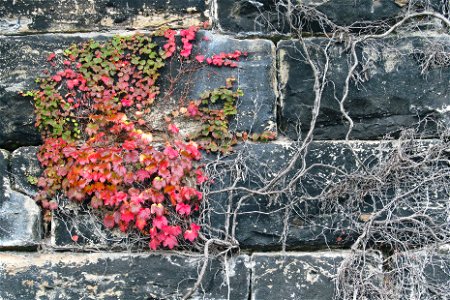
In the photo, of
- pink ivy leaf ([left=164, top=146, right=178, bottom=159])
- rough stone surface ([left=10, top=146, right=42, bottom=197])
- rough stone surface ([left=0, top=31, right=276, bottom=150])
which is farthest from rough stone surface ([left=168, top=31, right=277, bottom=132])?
rough stone surface ([left=10, top=146, right=42, bottom=197])

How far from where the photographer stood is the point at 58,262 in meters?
3.34

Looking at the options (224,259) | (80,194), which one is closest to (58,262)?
(80,194)

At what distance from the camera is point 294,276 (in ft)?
10.8

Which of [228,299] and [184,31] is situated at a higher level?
[184,31]

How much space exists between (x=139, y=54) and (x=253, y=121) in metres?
0.72

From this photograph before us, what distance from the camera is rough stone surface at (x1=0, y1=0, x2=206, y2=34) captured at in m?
3.49

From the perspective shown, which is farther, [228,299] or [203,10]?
[203,10]

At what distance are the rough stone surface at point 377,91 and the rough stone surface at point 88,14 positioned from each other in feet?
2.17

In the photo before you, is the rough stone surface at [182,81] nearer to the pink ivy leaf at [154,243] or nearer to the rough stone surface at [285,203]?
the rough stone surface at [285,203]

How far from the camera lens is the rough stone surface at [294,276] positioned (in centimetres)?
328

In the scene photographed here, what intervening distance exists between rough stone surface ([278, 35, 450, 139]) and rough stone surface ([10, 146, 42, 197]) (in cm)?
136

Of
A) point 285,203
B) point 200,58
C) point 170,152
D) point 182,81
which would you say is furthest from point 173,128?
point 285,203

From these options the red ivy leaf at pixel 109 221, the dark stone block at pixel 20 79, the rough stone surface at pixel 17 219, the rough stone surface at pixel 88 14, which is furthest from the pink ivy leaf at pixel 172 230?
the rough stone surface at pixel 88 14

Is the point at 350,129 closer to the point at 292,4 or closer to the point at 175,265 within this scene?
the point at 292,4
